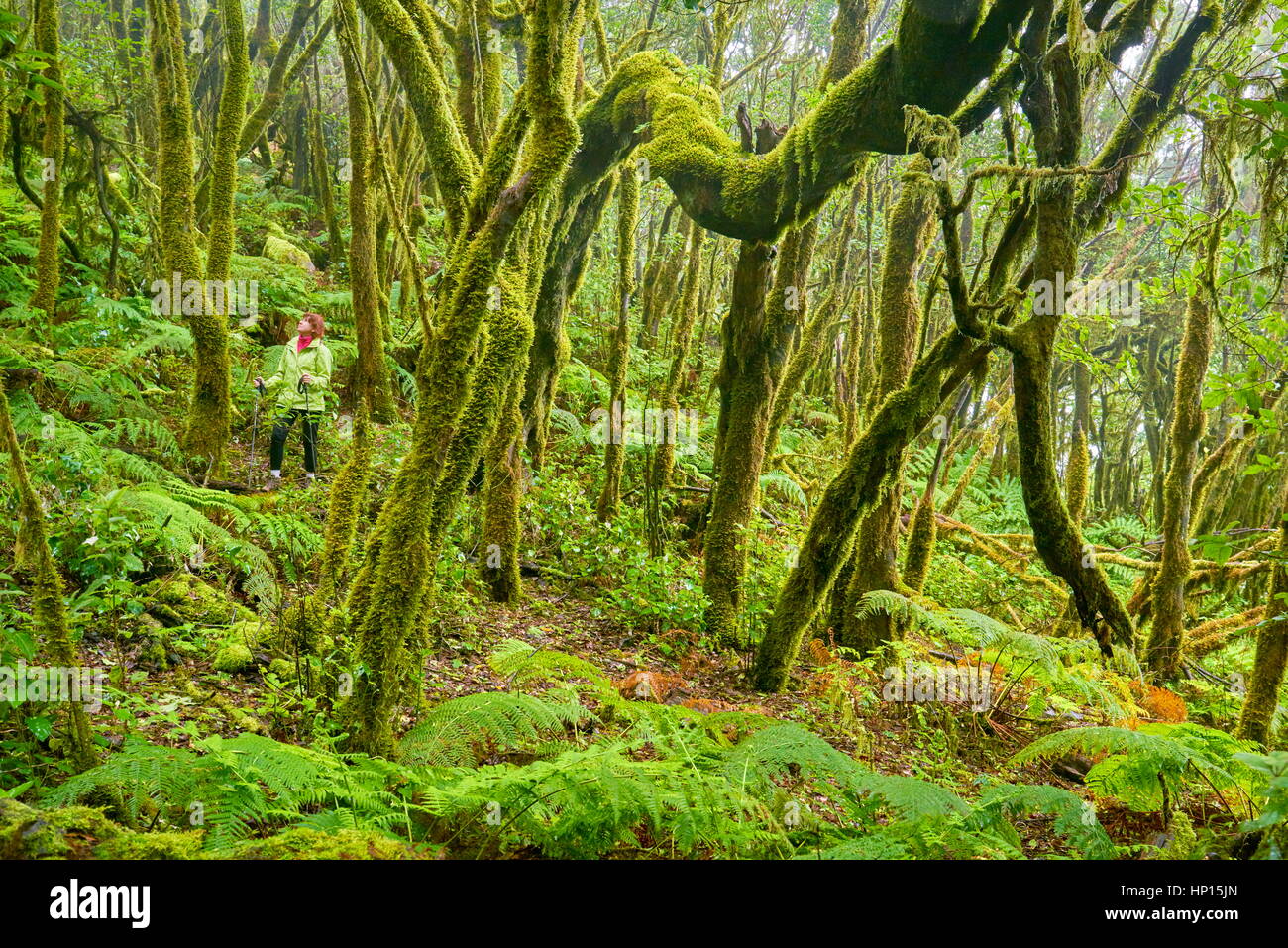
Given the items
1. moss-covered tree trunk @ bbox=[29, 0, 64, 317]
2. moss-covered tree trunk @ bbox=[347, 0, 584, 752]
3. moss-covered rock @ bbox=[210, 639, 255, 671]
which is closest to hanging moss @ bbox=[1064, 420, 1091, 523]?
moss-covered tree trunk @ bbox=[347, 0, 584, 752]

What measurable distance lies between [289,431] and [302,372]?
0.74 meters

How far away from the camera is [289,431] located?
820 centimetres

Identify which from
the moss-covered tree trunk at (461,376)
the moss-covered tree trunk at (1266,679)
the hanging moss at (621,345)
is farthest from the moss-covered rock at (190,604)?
the moss-covered tree trunk at (1266,679)

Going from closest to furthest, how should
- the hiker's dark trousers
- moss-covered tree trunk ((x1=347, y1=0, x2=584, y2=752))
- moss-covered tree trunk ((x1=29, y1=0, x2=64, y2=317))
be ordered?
moss-covered tree trunk ((x1=347, y1=0, x2=584, y2=752))
moss-covered tree trunk ((x1=29, y1=0, x2=64, y2=317))
the hiker's dark trousers

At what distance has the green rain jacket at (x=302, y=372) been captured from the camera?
7.79 meters

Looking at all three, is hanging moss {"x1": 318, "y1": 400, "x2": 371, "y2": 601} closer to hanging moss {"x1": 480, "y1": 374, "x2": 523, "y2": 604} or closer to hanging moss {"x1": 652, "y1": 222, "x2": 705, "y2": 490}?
hanging moss {"x1": 480, "y1": 374, "x2": 523, "y2": 604}

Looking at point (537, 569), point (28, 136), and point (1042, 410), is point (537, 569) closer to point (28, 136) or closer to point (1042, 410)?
point (1042, 410)

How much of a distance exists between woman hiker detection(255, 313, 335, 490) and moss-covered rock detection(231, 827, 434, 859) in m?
6.09

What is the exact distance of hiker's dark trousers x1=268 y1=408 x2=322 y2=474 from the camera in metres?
7.92

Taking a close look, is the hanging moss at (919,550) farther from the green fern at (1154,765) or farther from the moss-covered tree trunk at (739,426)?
the green fern at (1154,765)

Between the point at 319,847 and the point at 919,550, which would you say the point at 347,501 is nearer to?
the point at 319,847
